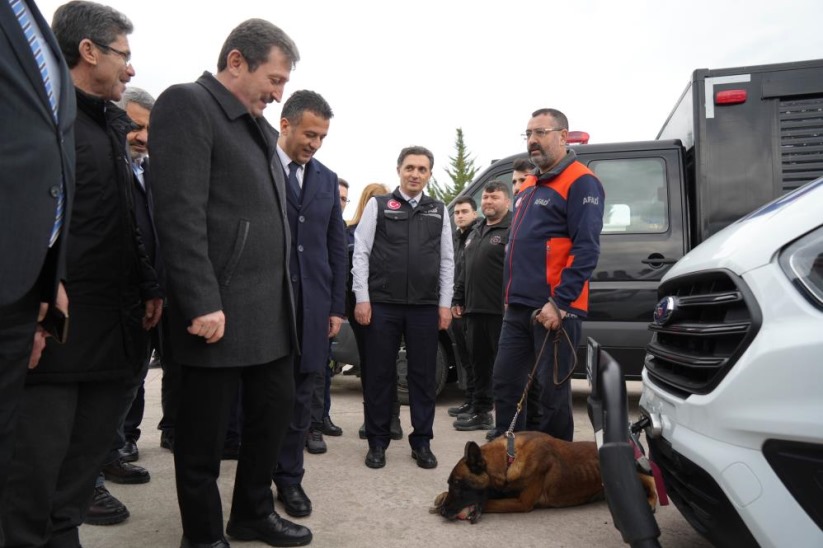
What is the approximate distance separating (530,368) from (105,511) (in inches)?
89.5

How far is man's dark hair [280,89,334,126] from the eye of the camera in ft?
10.1

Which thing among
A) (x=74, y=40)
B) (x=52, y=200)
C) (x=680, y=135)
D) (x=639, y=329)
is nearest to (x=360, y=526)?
(x=52, y=200)

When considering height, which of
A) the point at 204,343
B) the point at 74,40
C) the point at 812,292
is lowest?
the point at 204,343

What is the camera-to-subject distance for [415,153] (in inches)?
159

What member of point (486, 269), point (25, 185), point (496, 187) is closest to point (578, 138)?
point (496, 187)

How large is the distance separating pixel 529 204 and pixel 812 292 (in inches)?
82.0

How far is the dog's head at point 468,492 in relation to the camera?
2916mm

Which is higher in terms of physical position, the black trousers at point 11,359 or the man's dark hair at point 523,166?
the man's dark hair at point 523,166

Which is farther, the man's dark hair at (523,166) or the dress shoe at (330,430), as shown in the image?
the man's dark hair at (523,166)

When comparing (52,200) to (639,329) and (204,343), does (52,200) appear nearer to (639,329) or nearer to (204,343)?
(204,343)

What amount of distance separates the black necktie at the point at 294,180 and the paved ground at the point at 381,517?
1555 millimetres

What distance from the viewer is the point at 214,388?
7.66ft

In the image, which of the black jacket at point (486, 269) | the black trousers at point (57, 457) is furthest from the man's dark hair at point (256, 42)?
the black jacket at point (486, 269)

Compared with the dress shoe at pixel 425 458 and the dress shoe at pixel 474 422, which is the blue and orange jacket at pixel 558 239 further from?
the dress shoe at pixel 474 422
